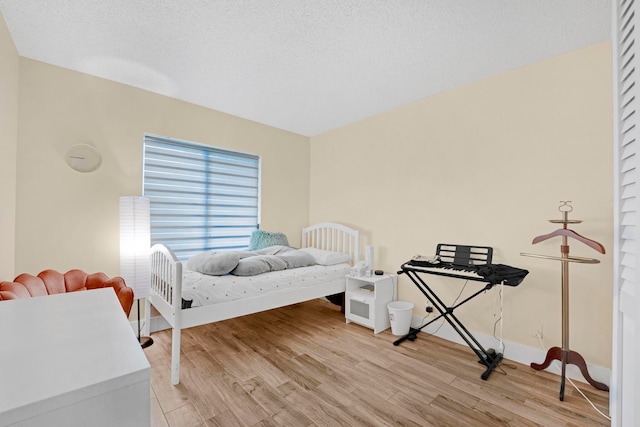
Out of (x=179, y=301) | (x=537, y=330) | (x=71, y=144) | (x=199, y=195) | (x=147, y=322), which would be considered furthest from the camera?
(x=199, y=195)

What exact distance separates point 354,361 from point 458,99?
2.48 meters

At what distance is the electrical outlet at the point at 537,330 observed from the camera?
86.2 inches

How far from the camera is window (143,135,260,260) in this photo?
117 inches

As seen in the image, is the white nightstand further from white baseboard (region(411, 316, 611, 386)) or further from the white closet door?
the white closet door

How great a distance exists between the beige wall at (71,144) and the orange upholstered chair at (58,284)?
1.97 feet

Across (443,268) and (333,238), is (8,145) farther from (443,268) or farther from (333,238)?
(443,268)

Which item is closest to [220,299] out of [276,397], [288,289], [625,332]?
[288,289]

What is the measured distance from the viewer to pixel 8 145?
2025 millimetres

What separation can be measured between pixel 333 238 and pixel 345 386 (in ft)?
6.63

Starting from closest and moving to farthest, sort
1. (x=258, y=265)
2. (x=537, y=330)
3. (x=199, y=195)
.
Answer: (x=537, y=330), (x=258, y=265), (x=199, y=195)

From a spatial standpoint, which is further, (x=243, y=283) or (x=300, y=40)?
(x=243, y=283)

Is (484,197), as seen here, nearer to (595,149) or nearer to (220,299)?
(595,149)

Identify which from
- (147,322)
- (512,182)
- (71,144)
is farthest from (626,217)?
(71,144)

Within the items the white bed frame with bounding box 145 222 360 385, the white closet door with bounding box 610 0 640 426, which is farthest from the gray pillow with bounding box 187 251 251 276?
the white closet door with bounding box 610 0 640 426
